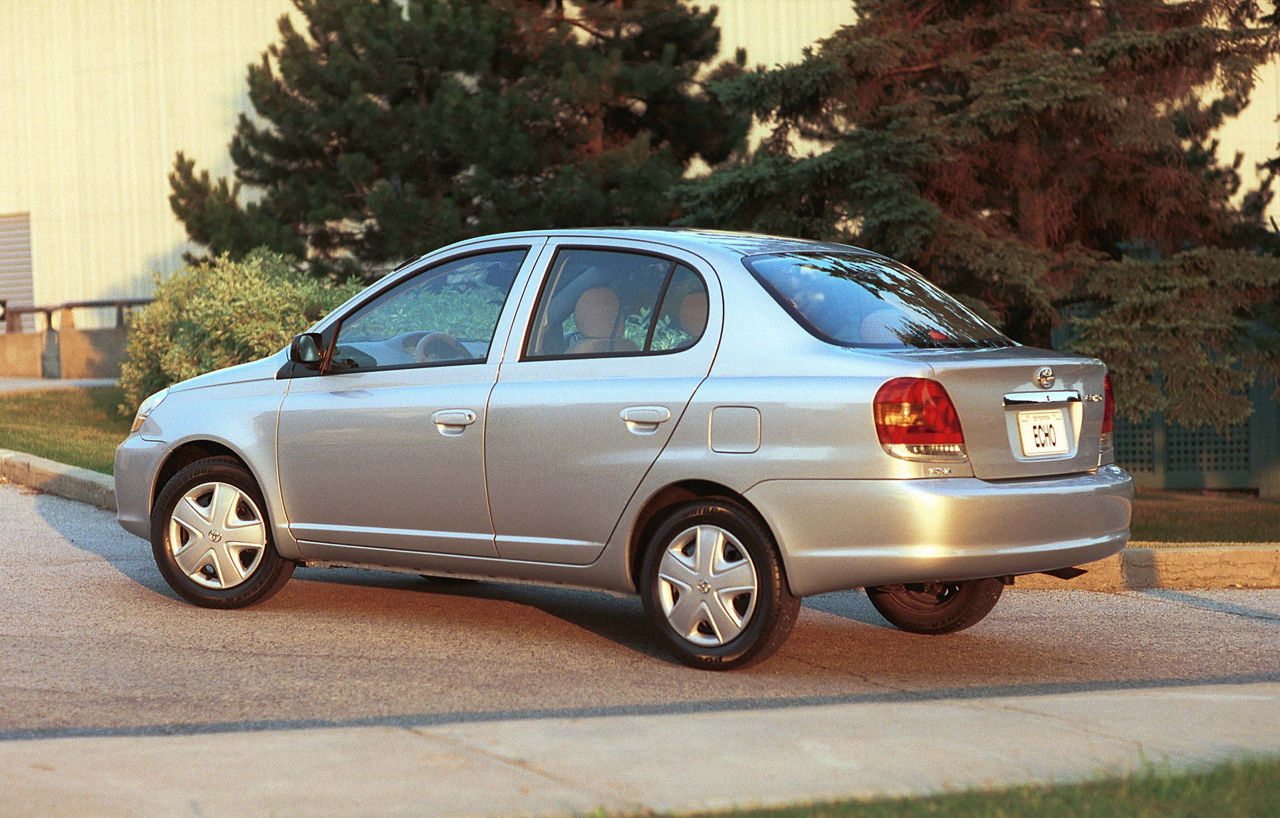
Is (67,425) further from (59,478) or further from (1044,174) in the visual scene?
(1044,174)

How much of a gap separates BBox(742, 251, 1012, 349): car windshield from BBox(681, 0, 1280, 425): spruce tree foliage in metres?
6.04

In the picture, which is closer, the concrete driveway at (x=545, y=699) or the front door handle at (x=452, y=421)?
the concrete driveway at (x=545, y=699)

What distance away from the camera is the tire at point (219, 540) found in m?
7.26

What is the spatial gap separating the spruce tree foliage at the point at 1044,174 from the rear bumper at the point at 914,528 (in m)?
6.67

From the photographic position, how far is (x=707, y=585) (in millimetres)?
5945

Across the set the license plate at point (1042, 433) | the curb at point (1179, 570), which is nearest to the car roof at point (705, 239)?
the license plate at point (1042, 433)

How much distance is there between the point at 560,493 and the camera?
20.6ft

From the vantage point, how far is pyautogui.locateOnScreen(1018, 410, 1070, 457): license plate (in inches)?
229

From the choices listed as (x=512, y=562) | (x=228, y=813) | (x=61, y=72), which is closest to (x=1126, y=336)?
(x=512, y=562)

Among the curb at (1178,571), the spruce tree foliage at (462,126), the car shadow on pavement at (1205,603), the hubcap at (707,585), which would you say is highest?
the spruce tree foliage at (462,126)

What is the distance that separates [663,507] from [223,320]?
9.54 metres

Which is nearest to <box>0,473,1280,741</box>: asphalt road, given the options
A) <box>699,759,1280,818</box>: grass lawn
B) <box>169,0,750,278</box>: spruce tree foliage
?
<box>699,759,1280,818</box>: grass lawn

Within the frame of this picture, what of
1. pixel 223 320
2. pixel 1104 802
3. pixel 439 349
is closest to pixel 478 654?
pixel 439 349

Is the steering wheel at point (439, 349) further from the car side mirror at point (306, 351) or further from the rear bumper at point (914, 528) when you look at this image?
the rear bumper at point (914, 528)
